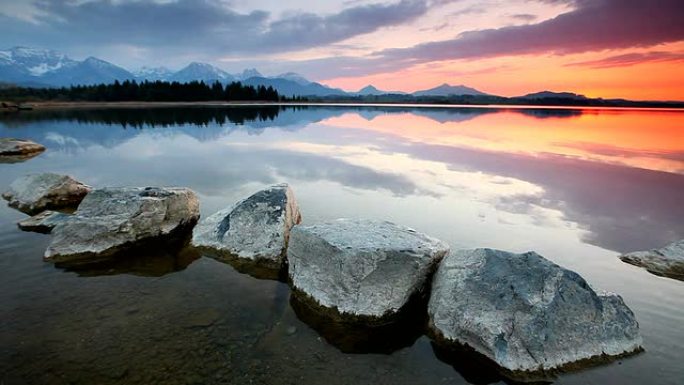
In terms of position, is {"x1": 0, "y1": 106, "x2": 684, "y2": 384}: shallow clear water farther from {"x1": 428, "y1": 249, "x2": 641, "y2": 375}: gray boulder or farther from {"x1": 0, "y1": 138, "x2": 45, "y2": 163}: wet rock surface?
{"x1": 0, "y1": 138, "x2": 45, "y2": 163}: wet rock surface

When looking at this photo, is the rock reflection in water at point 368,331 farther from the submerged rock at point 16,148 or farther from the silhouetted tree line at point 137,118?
the silhouetted tree line at point 137,118

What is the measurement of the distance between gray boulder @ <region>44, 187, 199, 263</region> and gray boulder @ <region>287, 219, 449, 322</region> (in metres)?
5.10

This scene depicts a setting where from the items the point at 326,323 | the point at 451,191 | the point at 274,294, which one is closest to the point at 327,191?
the point at 451,191

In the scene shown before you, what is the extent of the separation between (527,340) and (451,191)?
10952mm

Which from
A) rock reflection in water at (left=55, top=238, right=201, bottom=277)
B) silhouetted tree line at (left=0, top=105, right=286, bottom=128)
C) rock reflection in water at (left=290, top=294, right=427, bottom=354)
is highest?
silhouetted tree line at (left=0, top=105, right=286, bottom=128)

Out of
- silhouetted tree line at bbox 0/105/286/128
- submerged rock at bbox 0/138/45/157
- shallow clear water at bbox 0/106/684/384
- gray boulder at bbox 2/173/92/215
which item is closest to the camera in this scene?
shallow clear water at bbox 0/106/684/384

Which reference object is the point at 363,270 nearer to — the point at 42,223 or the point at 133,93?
the point at 42,223

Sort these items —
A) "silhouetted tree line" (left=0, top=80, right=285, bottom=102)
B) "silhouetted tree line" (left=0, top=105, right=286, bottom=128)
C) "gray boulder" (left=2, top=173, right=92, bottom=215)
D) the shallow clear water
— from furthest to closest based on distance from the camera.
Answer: "silhouetted tree line" (left=0, top=80, right=285, bottom=102) → "silhouetted tree line" (left=0, top=105, right=286, bottom=128) → "gray boulder" (left=2, top=173, right=92, bottom=215) → the shallow clear water

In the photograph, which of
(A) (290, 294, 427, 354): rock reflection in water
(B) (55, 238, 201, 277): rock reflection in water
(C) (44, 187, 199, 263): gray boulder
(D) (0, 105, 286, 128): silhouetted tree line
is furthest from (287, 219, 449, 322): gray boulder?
(D) (0, 105, 286, 128): silhouetted tree line

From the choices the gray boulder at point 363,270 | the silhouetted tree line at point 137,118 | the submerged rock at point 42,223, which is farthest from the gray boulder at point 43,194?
the silhouetted tree line at point 137,118

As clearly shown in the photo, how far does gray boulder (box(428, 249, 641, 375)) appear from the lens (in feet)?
19.5

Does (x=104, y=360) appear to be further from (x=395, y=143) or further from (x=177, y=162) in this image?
(x=395, y=143)

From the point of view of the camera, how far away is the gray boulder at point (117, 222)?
9.58m

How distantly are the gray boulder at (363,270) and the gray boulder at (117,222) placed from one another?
5103mm
